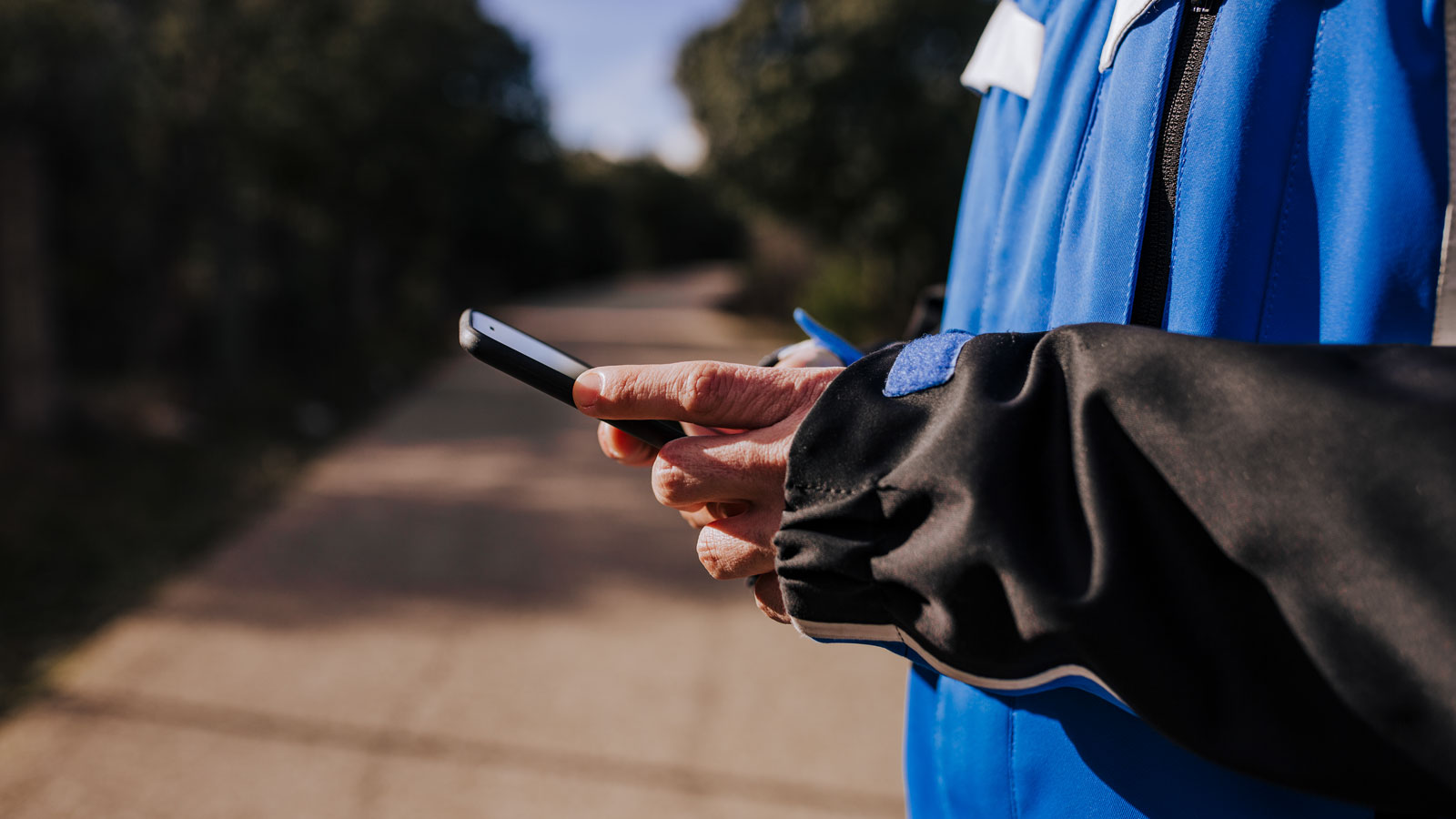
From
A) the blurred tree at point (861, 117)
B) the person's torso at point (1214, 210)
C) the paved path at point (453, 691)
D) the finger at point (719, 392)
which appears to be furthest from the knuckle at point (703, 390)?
the blurred tree at point (861, 117)

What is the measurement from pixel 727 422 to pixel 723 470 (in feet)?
0.16

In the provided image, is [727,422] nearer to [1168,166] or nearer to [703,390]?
[703,390]

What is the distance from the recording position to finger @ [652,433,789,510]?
893 mm

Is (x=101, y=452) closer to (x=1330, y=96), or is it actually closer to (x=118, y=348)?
(x=118, y=348)

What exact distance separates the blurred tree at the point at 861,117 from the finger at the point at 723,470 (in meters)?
9.29

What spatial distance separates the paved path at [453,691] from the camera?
288cm

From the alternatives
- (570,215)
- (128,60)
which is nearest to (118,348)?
(128,60)

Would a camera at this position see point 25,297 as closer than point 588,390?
No

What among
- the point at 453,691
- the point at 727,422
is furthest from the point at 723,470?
Result: the point at 453,691

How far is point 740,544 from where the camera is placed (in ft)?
3.12

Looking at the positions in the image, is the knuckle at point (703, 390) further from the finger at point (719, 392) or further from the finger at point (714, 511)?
the finger at point (714, 511)

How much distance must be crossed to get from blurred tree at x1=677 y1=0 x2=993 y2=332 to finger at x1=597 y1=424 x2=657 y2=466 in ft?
29.7

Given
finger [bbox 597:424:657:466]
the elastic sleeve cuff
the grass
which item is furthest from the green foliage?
the elastic sleeve cuff

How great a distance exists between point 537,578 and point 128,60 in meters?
4.28
